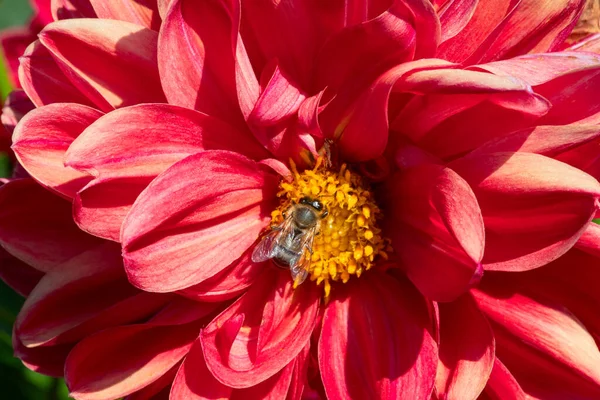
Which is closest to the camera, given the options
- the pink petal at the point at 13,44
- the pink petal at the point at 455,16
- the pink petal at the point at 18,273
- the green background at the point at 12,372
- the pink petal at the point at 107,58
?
the pink petal at the point at 455,16

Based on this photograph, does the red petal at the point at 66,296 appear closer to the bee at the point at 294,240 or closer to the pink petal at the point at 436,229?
the bee at the point at 294,240

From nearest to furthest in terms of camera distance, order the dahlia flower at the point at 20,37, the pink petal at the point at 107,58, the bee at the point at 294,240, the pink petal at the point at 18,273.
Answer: the pink petal at the point at 107,58
the bee at the point at 294,240
the pink petal at the point at 18,273
the dahlia flower at the point at 20,37

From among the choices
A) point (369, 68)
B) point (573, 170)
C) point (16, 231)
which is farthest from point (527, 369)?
point (16, 231)

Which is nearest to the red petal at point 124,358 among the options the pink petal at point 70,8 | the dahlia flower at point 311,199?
the dahlia flower at point 311,199

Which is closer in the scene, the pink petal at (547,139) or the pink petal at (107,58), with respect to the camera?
the pink petal at (547,139)

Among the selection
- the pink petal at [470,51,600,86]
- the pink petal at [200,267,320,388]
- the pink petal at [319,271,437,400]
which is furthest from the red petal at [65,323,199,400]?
the pink petal at [470,51,600,86]

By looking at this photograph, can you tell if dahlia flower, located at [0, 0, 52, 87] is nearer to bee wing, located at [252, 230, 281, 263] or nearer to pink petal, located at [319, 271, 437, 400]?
bee wing, located at [252, 230, 281, 263]
